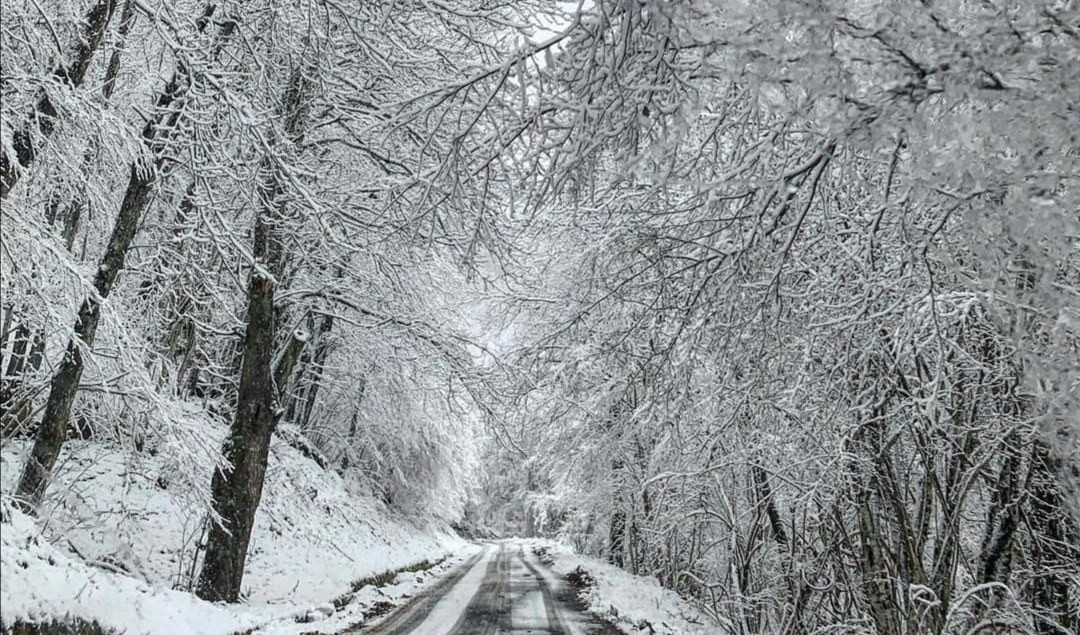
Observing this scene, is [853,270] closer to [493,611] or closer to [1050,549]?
[1050,549]

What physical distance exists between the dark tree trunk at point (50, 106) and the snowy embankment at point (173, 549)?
1.67 meters

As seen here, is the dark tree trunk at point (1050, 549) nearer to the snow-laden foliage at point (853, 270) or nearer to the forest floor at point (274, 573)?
the snow-laden foliage at point (853, 270)

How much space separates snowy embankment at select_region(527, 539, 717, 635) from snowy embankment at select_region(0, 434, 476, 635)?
149 inches

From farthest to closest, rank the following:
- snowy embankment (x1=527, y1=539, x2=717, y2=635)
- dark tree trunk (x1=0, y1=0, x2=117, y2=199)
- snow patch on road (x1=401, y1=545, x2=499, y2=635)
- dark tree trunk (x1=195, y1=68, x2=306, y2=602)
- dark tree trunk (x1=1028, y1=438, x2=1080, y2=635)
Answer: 1. snowy embankment (x1=527, y1=539, x2=717, y2=635)
2. snow patch on road (x1=401, y1=545, x2=499, y2=635)
3. dark tree trunk (x1=195, y1=68, x2=306, y2=602)
4. dark tree trunk (x1=1028, y1=438, x2=1080, y2=635)
5. dark tree trunk (x1=0, y1=0, x2=117, y2=199)

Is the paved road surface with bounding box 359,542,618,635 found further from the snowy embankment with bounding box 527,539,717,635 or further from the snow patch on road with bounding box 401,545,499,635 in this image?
the snowy embankment with bounding box 527,539,717,635

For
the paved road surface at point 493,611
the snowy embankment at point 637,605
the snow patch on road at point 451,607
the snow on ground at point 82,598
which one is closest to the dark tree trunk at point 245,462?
the snow on ground at point 82,598

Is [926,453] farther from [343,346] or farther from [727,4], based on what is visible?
[343,346]

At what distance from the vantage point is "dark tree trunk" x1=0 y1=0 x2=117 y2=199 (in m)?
3.69

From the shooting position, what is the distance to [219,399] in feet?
53.6

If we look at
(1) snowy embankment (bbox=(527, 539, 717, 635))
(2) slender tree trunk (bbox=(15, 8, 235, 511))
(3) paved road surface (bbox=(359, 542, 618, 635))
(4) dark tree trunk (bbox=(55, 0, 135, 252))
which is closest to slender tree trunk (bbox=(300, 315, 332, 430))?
(3) paved road surface (bbox=(359, 542, 618, 635))

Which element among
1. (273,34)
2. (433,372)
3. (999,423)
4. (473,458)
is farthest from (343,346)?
(473,458)

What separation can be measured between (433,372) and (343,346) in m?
3.96

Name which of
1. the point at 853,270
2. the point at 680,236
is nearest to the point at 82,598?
the point at 680,236

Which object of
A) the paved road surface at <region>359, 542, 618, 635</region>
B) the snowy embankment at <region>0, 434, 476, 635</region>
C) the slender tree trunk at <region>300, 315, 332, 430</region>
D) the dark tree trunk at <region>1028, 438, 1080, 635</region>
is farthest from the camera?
the slender tree trunk at <region>300, 315, 332, 430</region>
